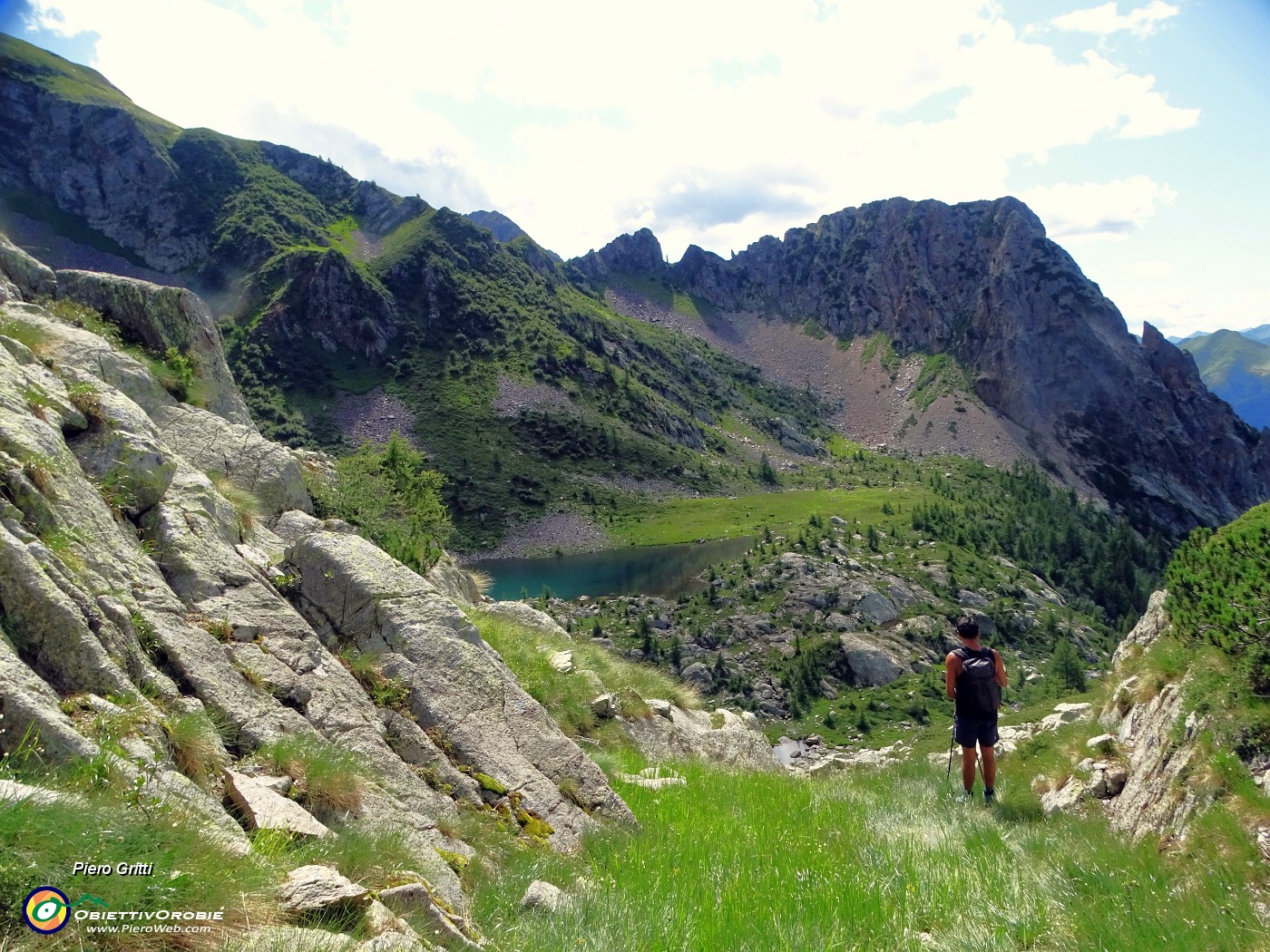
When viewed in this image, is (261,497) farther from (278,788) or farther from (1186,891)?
(1186,891)

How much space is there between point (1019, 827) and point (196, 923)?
8.98 m

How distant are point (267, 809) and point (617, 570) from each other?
107 metres

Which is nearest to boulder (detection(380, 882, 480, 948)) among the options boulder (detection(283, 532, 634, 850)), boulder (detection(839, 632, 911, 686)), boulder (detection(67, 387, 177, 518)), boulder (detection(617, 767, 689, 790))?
boulder (detection(283, 532, 634, 850))

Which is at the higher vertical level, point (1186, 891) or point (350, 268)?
point (350, 268)

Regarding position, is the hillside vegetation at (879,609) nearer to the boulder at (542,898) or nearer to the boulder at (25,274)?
the boulder at (542,898)

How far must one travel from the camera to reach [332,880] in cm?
470

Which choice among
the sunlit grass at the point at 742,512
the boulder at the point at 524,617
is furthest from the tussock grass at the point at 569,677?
the sunlit grass at the point at 742,512

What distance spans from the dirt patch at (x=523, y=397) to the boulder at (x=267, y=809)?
17340 centimetres

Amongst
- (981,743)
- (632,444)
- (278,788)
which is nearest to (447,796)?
(278,788)

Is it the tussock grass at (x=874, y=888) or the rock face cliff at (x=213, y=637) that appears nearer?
the tussock grass at (x=874, y=888)

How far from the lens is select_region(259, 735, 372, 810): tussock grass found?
21.5 ft

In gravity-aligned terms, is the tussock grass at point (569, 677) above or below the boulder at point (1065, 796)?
below

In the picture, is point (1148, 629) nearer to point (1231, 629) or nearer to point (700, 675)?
point (1231, 629)

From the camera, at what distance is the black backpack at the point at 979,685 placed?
11.2 meters
